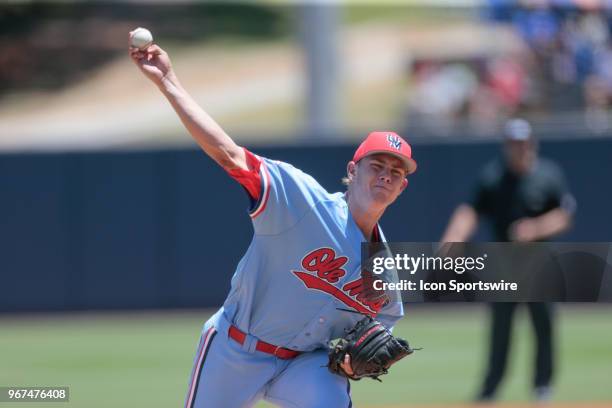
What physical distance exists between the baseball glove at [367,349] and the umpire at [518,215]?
12.0 feet

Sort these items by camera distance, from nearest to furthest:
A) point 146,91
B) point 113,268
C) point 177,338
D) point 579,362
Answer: point 579,362 → point 177,338 → point 113,268 → point 146,91

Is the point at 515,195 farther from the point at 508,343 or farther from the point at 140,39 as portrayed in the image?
the point at 140,39

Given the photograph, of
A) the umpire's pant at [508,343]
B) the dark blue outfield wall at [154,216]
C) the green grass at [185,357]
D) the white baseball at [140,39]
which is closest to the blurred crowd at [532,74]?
the dark blue outfield wall at [154,216]

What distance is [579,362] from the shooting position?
10.2m

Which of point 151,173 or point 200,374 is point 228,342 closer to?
point 200,374

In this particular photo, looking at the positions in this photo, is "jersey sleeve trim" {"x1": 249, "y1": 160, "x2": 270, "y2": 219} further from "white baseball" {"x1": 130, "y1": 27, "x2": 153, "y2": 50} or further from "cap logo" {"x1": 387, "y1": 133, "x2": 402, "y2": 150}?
"white baseball" {"x1": 130, "y1": 27, "x2": 153, "y2": 50}

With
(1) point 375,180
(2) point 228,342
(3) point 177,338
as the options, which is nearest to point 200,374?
(2) point 228,342

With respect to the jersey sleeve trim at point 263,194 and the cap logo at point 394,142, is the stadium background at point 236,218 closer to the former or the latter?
the cap logo at point 394,142

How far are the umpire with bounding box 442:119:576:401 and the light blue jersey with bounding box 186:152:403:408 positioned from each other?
3.71 meters

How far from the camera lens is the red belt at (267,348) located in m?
4.93

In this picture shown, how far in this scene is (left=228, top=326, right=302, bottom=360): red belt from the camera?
4.93 metres

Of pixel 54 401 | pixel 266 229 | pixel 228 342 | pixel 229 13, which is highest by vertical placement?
pixel 229 13

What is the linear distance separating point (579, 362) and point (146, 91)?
19.5 m

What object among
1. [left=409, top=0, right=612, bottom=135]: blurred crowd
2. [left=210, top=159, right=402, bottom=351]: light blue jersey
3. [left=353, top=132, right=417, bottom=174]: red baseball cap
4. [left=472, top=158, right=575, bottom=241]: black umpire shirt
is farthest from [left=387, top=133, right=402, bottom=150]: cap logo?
[left=409, top=0, right=612, bottom=135]: blurred crowd
